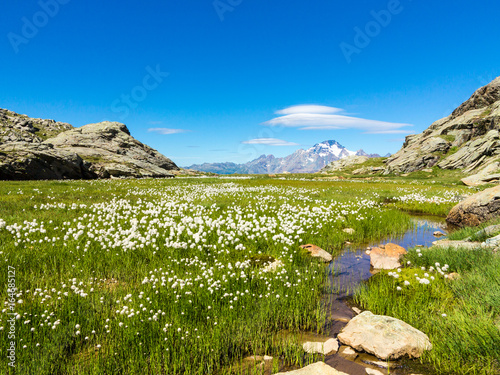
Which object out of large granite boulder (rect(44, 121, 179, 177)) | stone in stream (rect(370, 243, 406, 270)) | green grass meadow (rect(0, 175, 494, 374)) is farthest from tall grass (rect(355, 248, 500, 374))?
large granite boulder (rect(44, 121, 179, 177))

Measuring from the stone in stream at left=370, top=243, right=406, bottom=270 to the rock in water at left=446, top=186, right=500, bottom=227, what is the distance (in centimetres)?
719

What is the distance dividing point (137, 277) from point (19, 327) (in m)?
2.68

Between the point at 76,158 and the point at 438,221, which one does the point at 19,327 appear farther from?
the point at 76,158

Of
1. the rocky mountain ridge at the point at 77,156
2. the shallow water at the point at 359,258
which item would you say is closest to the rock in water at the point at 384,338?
the shallow water at the point at 359,258

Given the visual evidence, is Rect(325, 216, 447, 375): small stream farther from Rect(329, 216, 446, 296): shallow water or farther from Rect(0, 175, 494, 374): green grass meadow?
Rect(0, 175, 494, 374): green grass meadow

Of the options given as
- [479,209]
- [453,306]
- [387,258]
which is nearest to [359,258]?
[387,258]

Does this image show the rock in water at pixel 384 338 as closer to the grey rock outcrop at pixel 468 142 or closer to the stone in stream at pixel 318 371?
the stone in stream at pixel 318 371

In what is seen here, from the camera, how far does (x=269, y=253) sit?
9172 millimetres

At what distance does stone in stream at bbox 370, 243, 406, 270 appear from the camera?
27.3 ft

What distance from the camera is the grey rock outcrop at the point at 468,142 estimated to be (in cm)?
5744

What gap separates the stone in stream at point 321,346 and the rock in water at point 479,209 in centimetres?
1266

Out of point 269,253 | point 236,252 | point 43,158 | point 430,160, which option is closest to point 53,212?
point 236,252

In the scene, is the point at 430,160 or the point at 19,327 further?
the point at 430,160

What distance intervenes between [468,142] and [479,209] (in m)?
81.3
